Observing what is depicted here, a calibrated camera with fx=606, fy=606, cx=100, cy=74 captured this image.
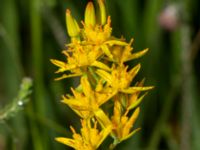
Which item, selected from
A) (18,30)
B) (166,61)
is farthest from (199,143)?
(18,30)

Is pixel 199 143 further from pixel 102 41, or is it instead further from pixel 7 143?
pixel 102 41

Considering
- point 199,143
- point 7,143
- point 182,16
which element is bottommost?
point 199,143

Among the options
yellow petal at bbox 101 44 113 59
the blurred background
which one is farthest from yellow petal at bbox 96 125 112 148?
the blurred background

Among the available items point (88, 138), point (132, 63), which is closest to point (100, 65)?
point (88, 138)

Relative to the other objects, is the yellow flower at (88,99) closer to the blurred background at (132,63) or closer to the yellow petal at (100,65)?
the yellow petal at (100,65)

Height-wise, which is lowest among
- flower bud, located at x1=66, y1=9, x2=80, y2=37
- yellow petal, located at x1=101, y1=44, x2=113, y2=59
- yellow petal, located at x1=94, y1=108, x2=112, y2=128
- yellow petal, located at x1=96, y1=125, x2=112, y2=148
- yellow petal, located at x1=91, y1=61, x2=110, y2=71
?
yellow petal, located at x1=96, y1=125, x2=112, y2=148

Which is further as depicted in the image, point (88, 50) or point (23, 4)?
point (23, 4)

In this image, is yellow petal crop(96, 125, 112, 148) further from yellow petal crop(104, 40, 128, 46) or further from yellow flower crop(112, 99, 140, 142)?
yellow petal crop(104, 40, 128, 46)
